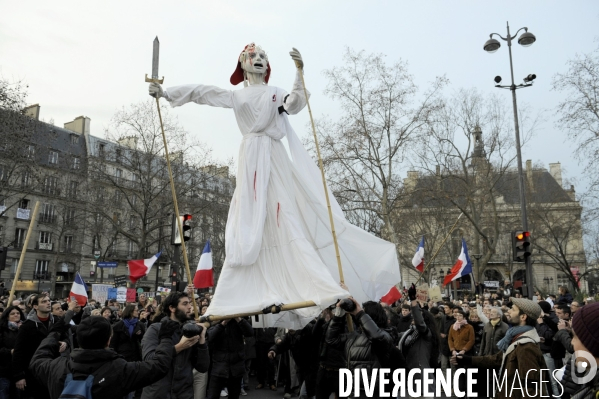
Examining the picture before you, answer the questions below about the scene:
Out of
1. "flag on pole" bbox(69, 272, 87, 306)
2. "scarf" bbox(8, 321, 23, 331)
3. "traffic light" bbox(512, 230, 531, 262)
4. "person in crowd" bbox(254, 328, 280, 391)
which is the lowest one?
"person in crowd" bbox(254, 328, 280, 391)

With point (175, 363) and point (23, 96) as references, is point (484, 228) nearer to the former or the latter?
point (23, 96)

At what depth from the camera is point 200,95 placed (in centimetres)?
562

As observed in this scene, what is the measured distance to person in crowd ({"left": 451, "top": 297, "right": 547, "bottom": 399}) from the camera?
15.0 feet

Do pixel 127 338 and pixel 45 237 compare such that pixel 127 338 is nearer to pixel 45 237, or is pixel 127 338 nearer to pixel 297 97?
pixel 297 97

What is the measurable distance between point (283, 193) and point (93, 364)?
2.63m

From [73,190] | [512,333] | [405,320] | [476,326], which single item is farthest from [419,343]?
[73,190]

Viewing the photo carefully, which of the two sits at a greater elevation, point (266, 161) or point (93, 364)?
point (266, 161)

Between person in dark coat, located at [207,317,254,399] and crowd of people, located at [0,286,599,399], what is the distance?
0.04 feet

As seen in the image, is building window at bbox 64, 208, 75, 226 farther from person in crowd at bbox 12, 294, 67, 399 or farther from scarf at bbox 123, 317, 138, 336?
→ person in crowd at bbox 12, 294, 67, 399

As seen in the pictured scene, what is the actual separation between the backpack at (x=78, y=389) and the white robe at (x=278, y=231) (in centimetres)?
161

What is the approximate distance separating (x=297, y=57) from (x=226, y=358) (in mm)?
3911

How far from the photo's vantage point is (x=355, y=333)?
549 cm

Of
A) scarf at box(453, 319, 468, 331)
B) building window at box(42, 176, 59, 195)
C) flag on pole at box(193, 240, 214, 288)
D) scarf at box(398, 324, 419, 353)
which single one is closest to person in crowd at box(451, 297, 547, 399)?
scarf at box(398, 324, 419, 353)

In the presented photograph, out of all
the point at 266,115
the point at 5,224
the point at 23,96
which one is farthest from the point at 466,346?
the point at 5,224
